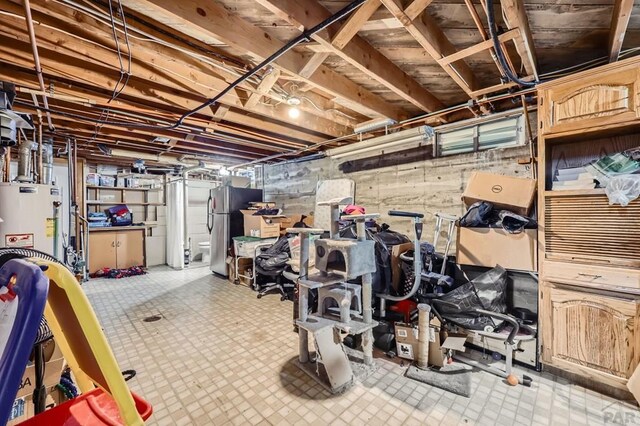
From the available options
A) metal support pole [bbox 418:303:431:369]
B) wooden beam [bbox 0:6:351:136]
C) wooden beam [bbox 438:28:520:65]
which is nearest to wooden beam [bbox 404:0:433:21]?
wooden beam [bbox 438:28:520:65]

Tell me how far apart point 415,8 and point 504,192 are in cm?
167

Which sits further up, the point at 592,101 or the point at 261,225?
the point at 592,101

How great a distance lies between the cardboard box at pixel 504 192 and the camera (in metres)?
2.29

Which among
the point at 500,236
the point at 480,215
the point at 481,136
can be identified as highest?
the point at 481,136

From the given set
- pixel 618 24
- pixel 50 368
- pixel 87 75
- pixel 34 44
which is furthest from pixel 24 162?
pixel 618 24

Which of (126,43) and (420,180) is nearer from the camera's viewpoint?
(126,43)

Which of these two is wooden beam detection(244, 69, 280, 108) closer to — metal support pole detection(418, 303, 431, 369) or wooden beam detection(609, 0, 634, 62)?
wooden beam detection(609, 0, 634, 62)

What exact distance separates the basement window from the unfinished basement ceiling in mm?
218

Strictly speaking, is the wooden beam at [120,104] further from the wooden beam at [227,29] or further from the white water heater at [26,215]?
the wooden beam at [227,29]

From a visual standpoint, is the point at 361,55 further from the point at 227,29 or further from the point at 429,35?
the point at 227,29

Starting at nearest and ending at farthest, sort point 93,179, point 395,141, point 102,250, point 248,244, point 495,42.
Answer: point 495,42 → point 395,141 → point 248,244 → point 102,250 → point 93,179

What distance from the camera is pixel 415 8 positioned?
1559 mm

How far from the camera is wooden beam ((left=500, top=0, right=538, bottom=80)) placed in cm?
154

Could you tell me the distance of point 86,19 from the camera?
5.94 feet
